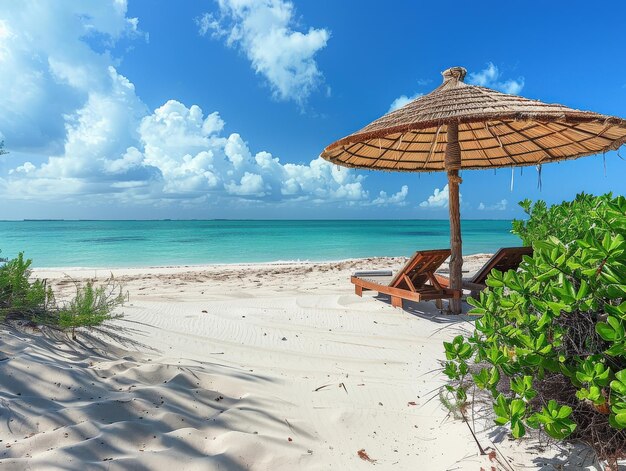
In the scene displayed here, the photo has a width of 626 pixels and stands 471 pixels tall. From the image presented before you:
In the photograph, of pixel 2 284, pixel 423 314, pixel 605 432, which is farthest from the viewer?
pixel 423 314

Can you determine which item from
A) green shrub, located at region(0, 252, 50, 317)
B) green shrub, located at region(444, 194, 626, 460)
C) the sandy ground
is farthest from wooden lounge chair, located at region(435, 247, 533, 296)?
green shrub, located at region(0, 252, 50, 317)

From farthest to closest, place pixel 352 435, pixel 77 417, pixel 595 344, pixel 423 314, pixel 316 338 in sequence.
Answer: pixel 423 314
pixel 316 338
pixel 352 435
pixel 77 417
pixel 595 344

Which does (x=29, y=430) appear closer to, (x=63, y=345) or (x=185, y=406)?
(x=185, y=406)

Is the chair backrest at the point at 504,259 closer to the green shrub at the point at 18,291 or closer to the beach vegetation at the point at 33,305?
the beach vegetation at the point at 33,305

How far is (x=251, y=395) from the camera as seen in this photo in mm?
2881

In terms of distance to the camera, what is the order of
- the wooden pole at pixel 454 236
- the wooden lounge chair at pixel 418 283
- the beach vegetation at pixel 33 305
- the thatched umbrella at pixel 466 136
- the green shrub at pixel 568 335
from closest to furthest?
the green shrub at pixel 568 335, the beach vegetation at pixel 33 305, the thatched umbrella at pixel 466 136, the wooden lounge chair at pixel 418 283, the wooden pole at pixel 454 236

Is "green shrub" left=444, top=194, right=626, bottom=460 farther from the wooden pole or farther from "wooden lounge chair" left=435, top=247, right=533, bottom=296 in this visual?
"wooden lounge chair" left=435, top=247, right=533, bottom=296

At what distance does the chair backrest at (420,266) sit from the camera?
5750 millimetres

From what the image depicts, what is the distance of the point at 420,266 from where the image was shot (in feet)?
19.8

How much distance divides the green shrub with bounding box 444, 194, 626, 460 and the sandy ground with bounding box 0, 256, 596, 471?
360 mm

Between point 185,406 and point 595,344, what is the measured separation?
2.30 m

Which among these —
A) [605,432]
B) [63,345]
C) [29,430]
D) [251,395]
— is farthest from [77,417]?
[605,432]

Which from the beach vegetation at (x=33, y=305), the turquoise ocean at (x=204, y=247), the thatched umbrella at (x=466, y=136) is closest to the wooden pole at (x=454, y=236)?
the thatched umbrella at (x=466, y=136)

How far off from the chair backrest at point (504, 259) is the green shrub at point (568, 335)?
4.54 metres
